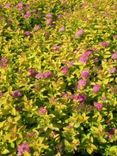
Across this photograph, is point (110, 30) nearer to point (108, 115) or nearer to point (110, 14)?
point (110, 14)

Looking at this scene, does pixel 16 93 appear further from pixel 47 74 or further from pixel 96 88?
pixel 96 88

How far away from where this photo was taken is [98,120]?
357 centimetres

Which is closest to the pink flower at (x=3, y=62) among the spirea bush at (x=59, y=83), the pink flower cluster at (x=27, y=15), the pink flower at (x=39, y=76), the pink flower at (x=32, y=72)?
the spirea bush at (x=59, y=83)

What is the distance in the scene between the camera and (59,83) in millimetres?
3908

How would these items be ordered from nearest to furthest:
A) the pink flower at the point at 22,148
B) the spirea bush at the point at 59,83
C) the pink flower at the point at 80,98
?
the pink flower at the point at 22,148, the spirea bush at the point at 59,83, the pink flower at the point at 80,98

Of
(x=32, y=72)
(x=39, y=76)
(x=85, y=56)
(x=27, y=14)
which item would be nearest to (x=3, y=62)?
(x=32, y=72)

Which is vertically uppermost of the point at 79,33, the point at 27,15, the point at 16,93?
the point at 27,15

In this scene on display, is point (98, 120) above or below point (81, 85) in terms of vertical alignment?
below

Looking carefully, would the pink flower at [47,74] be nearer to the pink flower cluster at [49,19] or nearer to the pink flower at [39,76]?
the pink flower at [39,76]

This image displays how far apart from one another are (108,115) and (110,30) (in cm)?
155

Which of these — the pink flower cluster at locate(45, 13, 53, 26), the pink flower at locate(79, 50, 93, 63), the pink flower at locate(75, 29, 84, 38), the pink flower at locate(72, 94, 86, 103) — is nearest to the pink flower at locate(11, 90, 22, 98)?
the pink flower at locate(72, 94, 86, 103)

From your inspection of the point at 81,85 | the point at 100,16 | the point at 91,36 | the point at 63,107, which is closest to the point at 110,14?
the point at 100,16

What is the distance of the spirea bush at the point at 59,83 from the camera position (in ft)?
11.1

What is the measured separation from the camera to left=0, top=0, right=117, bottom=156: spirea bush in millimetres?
3381
